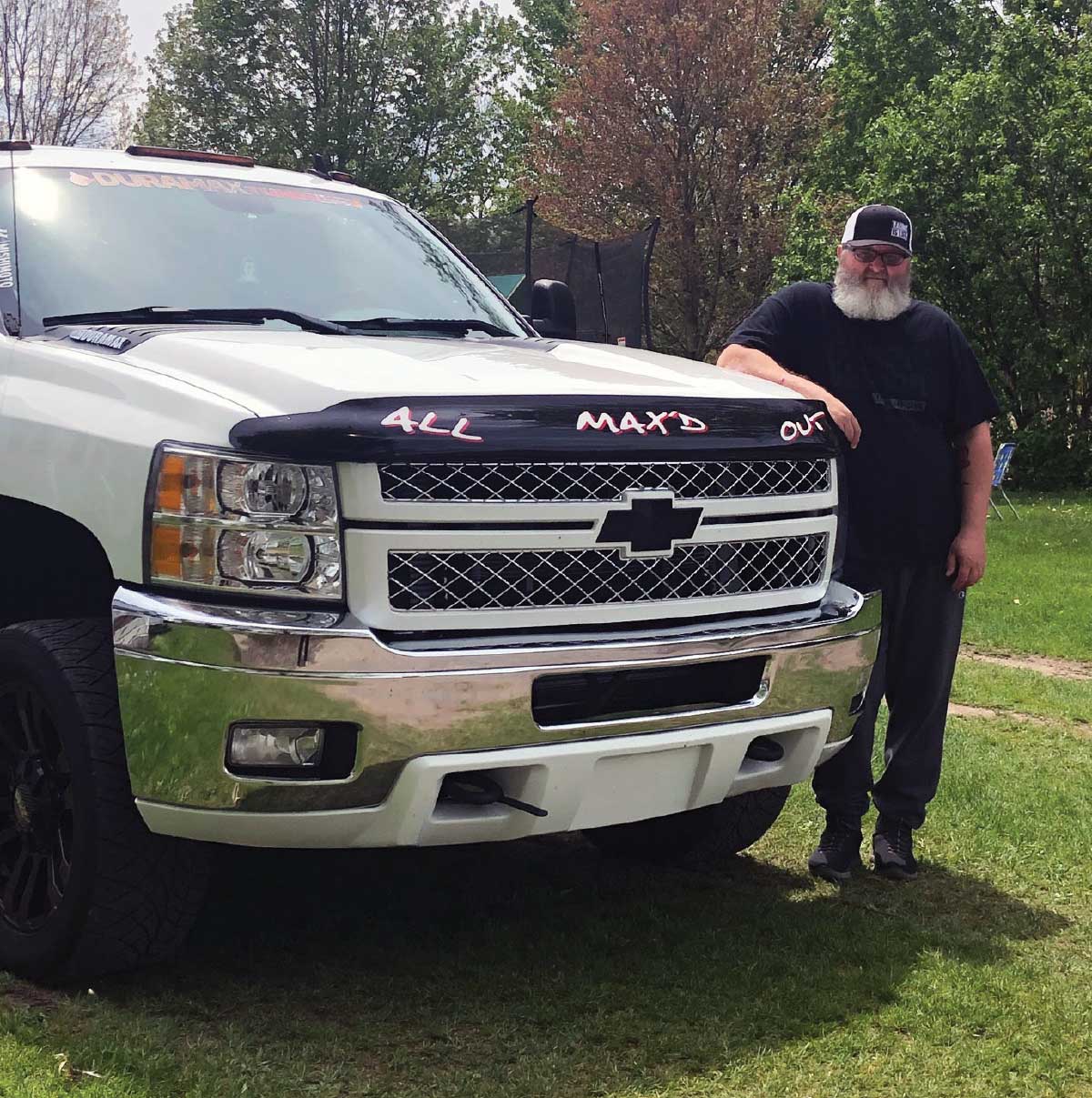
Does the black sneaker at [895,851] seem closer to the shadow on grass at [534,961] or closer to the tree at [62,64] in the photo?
the shadow on grass at [534,961]

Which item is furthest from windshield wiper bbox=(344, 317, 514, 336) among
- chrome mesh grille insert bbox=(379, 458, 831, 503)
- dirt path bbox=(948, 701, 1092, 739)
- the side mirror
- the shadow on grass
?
dirt path bbox=(948, 701, 1092, 739)

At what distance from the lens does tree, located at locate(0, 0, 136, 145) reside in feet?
108

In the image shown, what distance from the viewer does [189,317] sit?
4.14m

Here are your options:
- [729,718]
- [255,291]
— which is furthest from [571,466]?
[255,291]

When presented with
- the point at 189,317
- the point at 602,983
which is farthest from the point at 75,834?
the point at 189,317

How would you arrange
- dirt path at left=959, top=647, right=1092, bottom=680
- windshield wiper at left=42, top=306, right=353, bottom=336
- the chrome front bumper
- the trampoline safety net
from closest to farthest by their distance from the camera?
the chrome front bumper
windshield wiper at left=42, top=306, right=353, bottom=336
dirt path at left=959, top=647, right=1092, bottom=680
the trampoline safety net

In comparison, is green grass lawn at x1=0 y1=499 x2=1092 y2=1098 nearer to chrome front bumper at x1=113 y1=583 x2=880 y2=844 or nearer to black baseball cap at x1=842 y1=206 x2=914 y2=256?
chrome front bumper at x1=113 y1=583 x2=880 y2=844

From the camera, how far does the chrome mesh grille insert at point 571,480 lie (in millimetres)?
3158

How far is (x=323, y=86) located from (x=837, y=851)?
3909cm

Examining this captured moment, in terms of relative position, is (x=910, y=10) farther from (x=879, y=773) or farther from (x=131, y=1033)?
(x=131, y=1033)

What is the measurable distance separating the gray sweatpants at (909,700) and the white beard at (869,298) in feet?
2.60

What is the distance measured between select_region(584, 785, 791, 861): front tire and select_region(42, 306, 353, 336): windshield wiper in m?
1.76

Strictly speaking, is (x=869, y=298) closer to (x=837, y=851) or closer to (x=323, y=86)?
(x=837, y=851)

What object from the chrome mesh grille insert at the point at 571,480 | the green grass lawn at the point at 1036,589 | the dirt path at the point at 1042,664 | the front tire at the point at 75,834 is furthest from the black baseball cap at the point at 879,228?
the green grass lawn at the point at 1036,589
